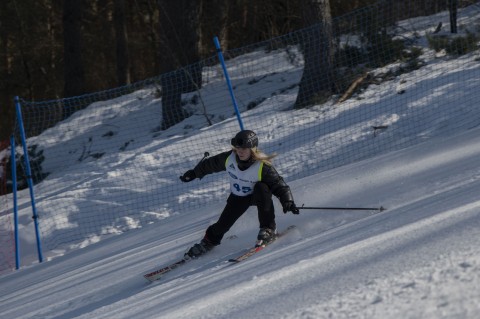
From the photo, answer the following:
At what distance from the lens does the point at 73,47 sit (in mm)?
18516

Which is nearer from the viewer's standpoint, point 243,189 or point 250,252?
point 250,252

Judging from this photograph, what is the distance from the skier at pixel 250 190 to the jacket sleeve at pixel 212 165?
0.05 metres

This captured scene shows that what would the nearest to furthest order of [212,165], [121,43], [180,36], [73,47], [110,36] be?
[212,165], [180,36], [73,47], [121,43], [110,36]

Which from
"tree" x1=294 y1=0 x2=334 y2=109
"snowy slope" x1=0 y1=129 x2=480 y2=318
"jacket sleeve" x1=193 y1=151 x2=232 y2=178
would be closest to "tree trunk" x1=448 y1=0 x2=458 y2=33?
"tree" x1=294 y1=0 x2=334 y2=109

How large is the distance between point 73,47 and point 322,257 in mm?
15043

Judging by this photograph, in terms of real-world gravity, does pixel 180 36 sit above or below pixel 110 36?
below

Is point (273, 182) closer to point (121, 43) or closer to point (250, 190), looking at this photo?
point (250, 190)

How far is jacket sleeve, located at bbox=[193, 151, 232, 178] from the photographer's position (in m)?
6.62

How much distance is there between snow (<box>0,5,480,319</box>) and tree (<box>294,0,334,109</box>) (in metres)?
0.97

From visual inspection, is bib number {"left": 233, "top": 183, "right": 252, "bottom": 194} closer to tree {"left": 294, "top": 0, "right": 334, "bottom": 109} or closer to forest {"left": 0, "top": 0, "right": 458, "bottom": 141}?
tree {"left": 294, "top": 0, "right": 334, "bottom": 109}

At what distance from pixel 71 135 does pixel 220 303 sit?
10960 millimetres

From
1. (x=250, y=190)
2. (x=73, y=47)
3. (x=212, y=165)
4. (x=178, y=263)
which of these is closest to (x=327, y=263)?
(x=250, y=190)

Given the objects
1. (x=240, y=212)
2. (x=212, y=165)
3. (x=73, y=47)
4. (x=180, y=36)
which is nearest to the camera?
(x=240, y=212)

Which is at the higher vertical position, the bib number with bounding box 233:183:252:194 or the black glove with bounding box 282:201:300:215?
the bib number with bounding box 233:183:252:194
